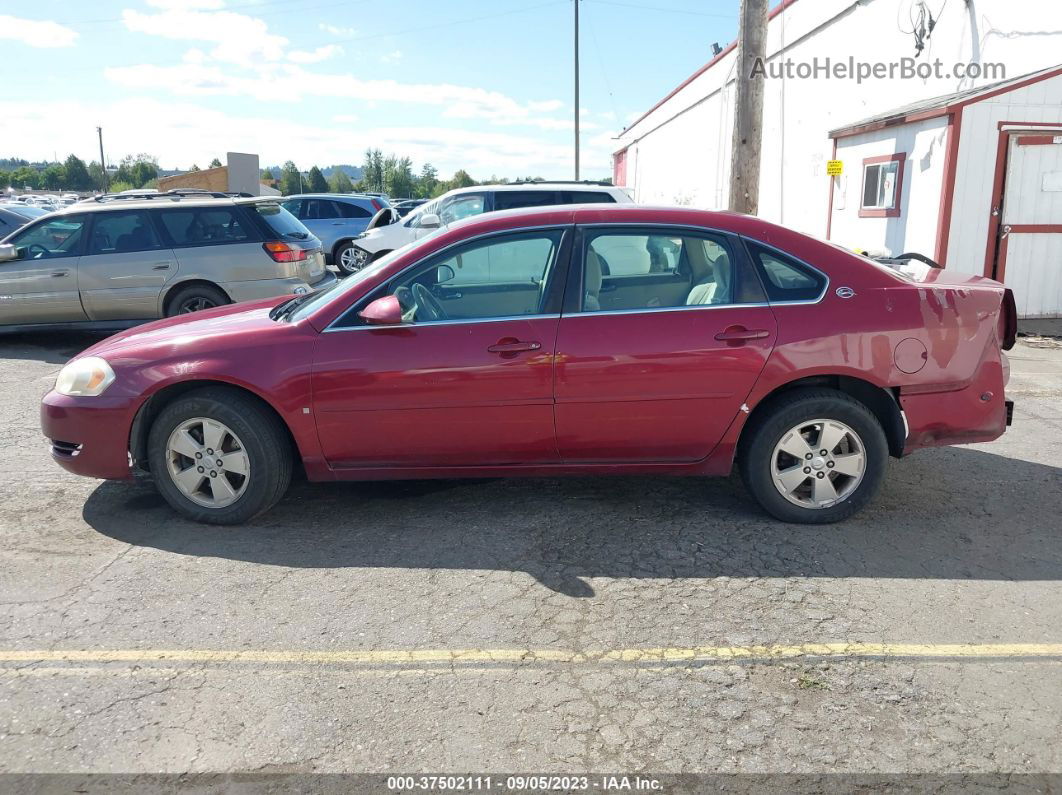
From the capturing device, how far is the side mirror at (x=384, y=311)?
429cm

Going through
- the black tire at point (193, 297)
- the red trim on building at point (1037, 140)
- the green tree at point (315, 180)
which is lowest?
the black tire at point (193, 297)

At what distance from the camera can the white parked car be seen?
39.7ft

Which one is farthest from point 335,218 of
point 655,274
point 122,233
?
point 655,274

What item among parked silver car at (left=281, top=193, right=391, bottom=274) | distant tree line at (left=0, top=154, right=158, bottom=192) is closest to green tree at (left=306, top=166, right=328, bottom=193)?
distant tree line at (left=0, top=154, right=158, bottom=192)

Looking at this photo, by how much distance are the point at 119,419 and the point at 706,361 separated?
3.05 m

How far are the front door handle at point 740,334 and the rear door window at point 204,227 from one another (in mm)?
6733

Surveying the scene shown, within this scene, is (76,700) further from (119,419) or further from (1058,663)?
(1058,663)

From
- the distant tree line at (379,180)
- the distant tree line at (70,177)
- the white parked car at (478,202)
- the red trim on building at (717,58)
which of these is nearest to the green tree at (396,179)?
the distant tree line at (379,180)

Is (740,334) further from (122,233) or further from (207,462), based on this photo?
(122,233)

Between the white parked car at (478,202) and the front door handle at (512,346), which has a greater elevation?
the white parked car at (478,202)

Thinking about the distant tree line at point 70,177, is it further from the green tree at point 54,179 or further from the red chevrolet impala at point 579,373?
the red chevrolet impala at point 579,373

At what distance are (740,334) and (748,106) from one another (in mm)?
6398

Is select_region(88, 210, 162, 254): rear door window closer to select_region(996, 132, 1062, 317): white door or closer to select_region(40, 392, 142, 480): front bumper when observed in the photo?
select_region(40, 392, 142, 480): front bumper

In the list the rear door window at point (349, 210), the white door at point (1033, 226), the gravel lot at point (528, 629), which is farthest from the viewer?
the rear door window at point (349, 210)
